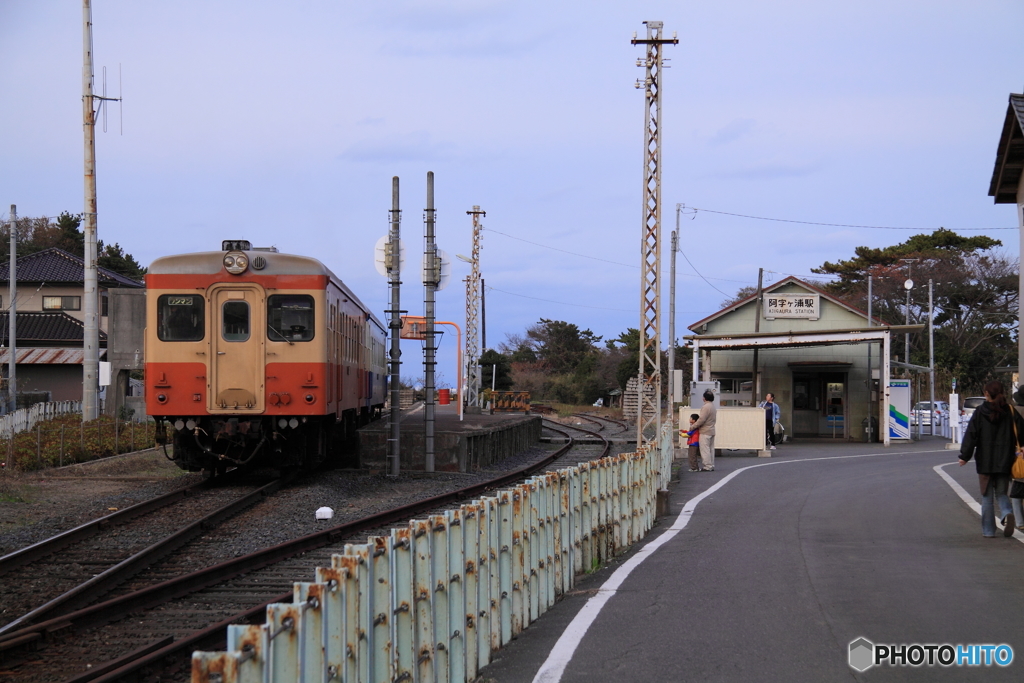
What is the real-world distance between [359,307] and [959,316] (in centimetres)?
3789

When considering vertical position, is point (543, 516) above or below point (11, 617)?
above

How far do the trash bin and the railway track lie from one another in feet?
72.8

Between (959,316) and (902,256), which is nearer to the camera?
(959,316)

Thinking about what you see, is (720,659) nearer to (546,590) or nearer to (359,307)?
(546,590)

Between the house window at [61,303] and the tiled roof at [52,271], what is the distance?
0.95 meters

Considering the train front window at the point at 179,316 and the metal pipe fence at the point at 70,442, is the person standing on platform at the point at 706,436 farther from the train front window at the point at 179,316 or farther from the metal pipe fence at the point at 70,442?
the metal pipe fence at the point at 70,442

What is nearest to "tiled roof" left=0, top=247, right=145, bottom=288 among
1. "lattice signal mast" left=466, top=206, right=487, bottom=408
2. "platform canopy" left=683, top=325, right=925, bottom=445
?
"lattice signal mast" left=466, top=206, right=487, bottom=408

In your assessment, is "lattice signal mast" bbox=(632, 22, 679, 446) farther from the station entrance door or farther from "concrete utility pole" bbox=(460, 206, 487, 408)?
"concrete utility pole" bbox=(460, 206, 487, 408)

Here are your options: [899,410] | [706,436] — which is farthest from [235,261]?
[899,410]

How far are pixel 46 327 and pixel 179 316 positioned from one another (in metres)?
33.9

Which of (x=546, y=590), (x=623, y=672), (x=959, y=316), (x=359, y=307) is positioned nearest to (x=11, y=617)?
(x=546, y=590)

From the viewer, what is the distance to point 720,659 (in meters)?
5.52

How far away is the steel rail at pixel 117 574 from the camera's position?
6.92m

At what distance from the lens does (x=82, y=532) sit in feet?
33.1
